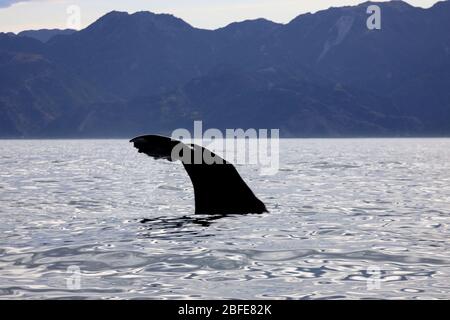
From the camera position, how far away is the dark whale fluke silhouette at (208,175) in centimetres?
1071

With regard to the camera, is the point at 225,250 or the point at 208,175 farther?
the point at 208,175

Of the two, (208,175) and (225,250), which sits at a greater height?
(208,175)

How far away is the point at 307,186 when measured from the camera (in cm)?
2681

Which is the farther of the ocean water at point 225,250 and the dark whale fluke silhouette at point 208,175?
the dark whale fluke silhouette at point 208,175

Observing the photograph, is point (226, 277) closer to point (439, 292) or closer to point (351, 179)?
point (439, 292)

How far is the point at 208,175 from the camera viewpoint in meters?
12.1

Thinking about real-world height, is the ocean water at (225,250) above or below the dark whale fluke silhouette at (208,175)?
Result: below

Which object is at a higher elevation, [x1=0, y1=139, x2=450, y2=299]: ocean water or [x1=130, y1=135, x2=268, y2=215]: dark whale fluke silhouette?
[x1=130, y1=135, x2=268, y2=215]: dark whale fluke silhouette

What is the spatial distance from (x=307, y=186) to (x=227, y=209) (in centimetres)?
1345

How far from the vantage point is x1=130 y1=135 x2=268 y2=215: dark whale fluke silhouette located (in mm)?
10711

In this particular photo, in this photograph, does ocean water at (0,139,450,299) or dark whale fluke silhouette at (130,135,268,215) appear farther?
dark whale fluke silhouette at (130,135,268,215)

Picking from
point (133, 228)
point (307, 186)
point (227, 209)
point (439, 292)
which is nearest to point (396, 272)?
point (439, 292)
